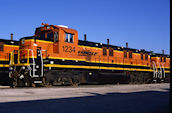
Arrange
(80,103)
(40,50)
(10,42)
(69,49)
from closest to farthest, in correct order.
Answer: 1. (80,103)
2. (40,50)
3. (69,49)
4. (10,42)

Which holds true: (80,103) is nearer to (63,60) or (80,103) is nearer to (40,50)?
(40,50)

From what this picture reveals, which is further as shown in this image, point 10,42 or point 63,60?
point 10,42

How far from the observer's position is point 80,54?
1802 centimetres

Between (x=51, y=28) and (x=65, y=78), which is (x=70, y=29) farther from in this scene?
(x=65, y=78)

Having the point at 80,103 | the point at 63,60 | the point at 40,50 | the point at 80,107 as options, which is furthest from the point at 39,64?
the point at 80,107

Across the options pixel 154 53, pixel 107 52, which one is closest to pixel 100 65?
pixel 107 52

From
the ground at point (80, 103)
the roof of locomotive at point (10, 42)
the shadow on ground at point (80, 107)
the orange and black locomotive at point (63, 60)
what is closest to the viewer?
the shadow on ground at point (80, 107)

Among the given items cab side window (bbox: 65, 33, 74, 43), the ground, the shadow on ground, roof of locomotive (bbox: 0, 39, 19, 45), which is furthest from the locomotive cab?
the shadow on ground

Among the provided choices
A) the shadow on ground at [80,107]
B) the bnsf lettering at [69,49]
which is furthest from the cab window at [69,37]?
the shadow on ground at [80,107]

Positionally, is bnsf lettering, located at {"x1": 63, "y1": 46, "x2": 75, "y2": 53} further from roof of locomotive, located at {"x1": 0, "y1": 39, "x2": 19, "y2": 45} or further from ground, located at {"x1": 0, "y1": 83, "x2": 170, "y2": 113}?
ground, located at {"x1": 0, "y1": 83, "x2": 170, "y2": 113}

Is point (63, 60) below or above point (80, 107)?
above

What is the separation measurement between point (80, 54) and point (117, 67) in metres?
A: 5.08

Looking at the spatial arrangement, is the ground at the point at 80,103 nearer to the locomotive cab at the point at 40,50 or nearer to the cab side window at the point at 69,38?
the locomotive cab at the point at 40,50

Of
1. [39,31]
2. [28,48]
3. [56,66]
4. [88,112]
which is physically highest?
[39,31]
